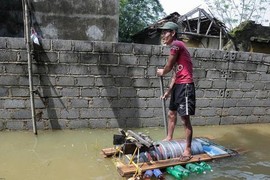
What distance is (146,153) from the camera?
170 inches

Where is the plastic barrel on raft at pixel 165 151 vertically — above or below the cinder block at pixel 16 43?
below

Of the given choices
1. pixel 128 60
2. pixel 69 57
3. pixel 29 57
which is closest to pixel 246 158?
pixel 128 60

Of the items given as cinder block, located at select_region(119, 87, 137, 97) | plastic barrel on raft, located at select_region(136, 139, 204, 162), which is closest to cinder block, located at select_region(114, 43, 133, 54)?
cinder block, located at select_region(119, 87, 137, 97)

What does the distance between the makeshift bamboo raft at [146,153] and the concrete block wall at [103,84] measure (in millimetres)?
1451

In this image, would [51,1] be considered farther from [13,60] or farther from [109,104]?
[109,104]

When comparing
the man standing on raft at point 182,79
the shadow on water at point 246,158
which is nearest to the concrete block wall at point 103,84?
the shadow on water at point 246,158

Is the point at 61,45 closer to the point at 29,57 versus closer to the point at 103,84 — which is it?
the point at 29,57

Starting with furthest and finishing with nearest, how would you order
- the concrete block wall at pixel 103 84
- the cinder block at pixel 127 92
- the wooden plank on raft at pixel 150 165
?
the cinder block at pixel 127 92 → the concrete block wall at pixel 103 84 → the wooden plank on raft at pixel 150 165

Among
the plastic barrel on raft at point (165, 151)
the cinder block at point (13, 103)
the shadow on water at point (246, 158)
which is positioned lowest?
the shadow on water at point (246, 158)

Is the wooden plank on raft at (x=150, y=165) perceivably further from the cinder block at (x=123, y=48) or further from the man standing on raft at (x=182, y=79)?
the cinder block at (x=123, y=48)

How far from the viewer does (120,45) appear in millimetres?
5848

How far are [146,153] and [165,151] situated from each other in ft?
1.01

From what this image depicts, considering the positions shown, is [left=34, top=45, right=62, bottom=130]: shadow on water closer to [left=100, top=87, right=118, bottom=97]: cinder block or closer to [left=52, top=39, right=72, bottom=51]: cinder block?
[left=52, top=39, right=72, bottom=51]: cinder block

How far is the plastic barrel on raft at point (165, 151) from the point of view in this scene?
4312mm
